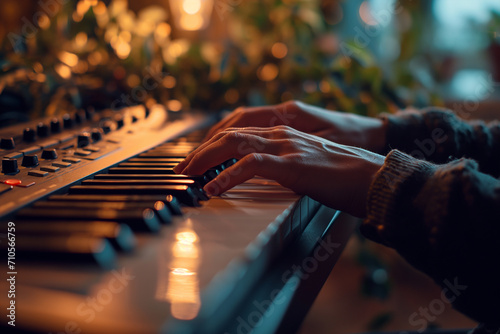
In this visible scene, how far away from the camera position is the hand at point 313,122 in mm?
955

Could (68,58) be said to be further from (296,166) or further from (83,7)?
(296,166)

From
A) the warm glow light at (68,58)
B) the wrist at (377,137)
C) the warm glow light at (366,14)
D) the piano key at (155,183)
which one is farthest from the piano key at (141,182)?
the warm glow light at (366,14)

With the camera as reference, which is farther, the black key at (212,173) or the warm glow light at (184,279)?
the black key at (212,173)

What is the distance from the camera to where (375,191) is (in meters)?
0.60

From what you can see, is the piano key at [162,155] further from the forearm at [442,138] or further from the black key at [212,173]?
the forearm at [442,138]

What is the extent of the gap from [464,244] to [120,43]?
1.32 meters

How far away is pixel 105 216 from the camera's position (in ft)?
1.49

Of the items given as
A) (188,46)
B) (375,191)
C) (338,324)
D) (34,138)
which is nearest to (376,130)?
(375,191)

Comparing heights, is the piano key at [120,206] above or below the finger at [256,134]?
below

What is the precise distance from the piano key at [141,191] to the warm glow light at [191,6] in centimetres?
181

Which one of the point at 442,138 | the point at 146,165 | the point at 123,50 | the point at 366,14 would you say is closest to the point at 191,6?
the point at 123,50

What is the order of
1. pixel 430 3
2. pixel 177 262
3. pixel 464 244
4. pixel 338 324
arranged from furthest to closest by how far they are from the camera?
pixel 430 3
pixel 338 324
pixel 464 244
pixel 177 262

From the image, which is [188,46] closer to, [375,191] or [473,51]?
[375,191]

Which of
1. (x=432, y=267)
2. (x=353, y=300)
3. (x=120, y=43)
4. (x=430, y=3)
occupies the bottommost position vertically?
(x=353, y=300)
